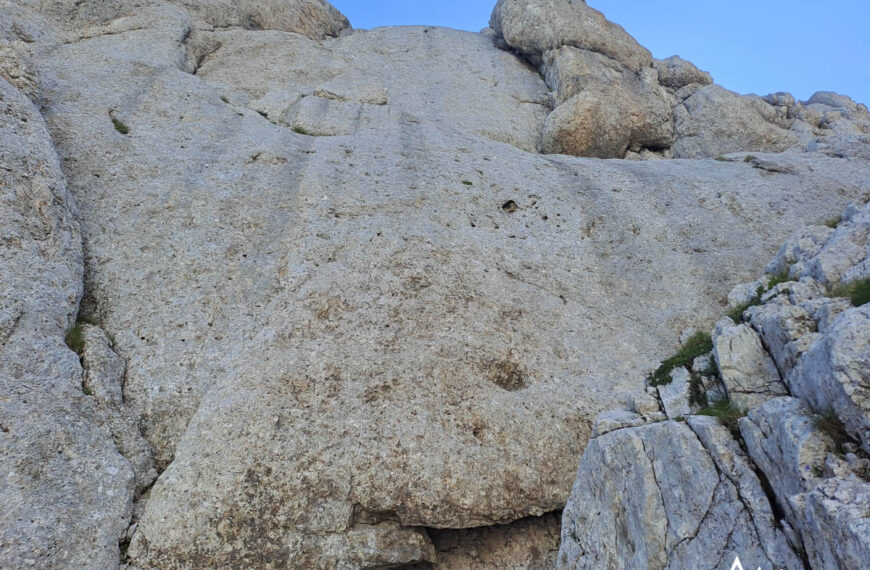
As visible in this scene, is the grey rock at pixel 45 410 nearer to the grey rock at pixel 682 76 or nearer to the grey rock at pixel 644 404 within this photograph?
the grey rock at pixel 644 404

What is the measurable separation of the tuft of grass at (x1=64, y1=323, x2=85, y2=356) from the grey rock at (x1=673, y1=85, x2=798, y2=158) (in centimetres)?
3004

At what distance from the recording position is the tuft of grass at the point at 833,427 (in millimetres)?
6234

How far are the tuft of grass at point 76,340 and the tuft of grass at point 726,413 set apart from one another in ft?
43.0

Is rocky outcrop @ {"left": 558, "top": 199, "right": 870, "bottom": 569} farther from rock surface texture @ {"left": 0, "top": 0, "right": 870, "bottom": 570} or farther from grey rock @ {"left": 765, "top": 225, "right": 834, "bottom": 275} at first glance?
grey rock @ {"left": 765, "top": 225, "right": 834, "bottom": 275}

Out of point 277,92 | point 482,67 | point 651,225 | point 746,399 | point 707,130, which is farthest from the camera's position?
point 482,67

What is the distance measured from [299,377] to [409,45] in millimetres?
30956

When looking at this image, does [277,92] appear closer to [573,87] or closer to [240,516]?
[573,87]

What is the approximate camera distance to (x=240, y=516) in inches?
368

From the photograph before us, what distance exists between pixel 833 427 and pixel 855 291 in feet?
12.5

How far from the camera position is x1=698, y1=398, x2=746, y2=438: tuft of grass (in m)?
8.14

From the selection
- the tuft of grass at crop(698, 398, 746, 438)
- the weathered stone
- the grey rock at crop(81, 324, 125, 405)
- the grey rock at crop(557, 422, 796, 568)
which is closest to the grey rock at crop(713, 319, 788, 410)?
the tuft of grass at crop(698, 398, 746, 438)

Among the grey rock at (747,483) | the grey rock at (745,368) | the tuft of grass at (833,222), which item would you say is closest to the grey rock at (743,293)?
the grey rock at (745,368)

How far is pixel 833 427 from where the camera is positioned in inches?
251

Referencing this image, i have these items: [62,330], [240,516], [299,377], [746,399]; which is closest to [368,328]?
[299,377]
